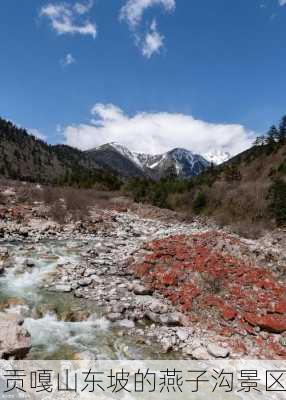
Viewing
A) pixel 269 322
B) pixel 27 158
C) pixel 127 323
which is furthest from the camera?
pixel 27 158

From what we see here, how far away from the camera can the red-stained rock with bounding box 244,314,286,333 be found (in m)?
12.6

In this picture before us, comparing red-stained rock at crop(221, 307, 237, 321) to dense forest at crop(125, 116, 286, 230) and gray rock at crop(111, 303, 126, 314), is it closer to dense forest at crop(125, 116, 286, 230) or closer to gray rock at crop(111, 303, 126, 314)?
gray rock at crop(111, 303, 126, 314)

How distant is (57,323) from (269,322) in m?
8.59

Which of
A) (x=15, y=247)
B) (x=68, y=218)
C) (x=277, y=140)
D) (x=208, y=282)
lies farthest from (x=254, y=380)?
(x=277, y=140)

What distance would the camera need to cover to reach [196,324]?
1305cm

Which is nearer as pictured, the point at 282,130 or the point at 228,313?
the point at 228,313

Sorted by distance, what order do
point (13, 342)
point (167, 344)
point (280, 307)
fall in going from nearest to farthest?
point (13, 342) → point (167, 344) → point (280, 307)

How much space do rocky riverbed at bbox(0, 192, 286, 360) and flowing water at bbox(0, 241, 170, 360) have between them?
4 cm

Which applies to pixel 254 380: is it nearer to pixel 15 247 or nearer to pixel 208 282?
pixel 208 282

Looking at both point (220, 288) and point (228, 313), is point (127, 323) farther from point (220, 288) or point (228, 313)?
point (220, 288)

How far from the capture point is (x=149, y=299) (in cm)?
1534

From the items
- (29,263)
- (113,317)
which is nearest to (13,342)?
(113,317)

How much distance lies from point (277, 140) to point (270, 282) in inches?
3195

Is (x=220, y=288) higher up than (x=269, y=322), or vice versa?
(x=220, y=288)
